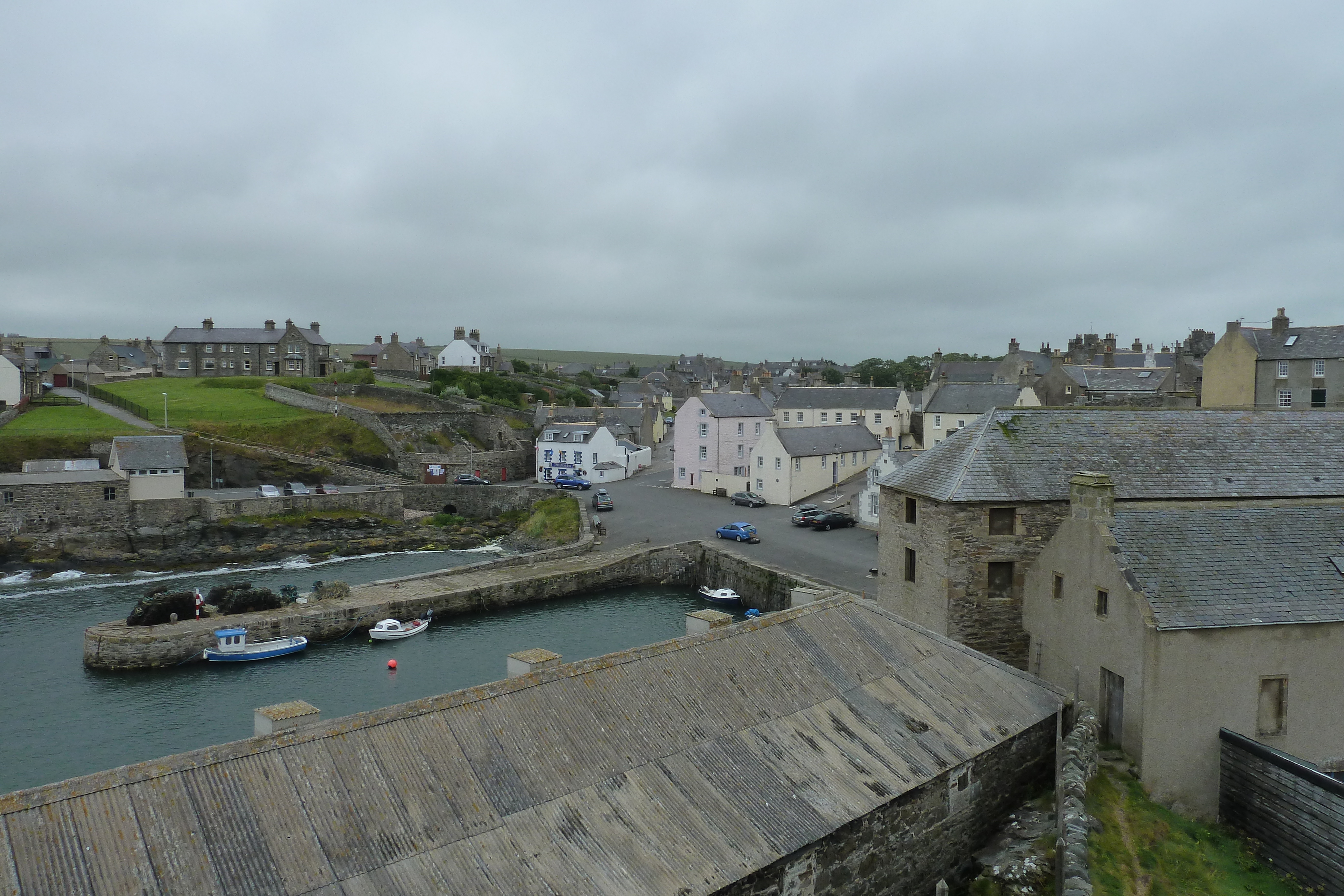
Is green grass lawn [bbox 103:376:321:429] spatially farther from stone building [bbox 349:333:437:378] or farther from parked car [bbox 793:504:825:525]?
parked car [bbox 793:504:825:525]

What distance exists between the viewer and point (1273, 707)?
14.9 meters

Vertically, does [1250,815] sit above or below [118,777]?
below

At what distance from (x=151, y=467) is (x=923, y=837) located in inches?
1937

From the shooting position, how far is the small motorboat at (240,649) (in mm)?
30812

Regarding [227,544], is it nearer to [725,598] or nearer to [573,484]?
[573,484]

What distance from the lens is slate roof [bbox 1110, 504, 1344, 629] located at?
48.5ft

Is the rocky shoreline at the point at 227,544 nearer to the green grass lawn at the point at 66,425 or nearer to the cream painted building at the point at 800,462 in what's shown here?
the green grass lawn at the point at 66,425

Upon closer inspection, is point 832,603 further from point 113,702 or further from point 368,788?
point 113,702

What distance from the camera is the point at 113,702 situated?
89.9ft

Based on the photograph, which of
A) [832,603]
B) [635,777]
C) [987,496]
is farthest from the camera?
[987,496]

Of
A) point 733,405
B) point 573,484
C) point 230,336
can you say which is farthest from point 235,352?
point 733,405

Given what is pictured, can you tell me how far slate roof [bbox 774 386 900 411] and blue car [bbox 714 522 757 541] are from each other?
87.2 ft

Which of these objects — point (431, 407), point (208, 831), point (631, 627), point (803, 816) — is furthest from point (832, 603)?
point (431, 407)

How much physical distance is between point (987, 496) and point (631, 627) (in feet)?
61.9
